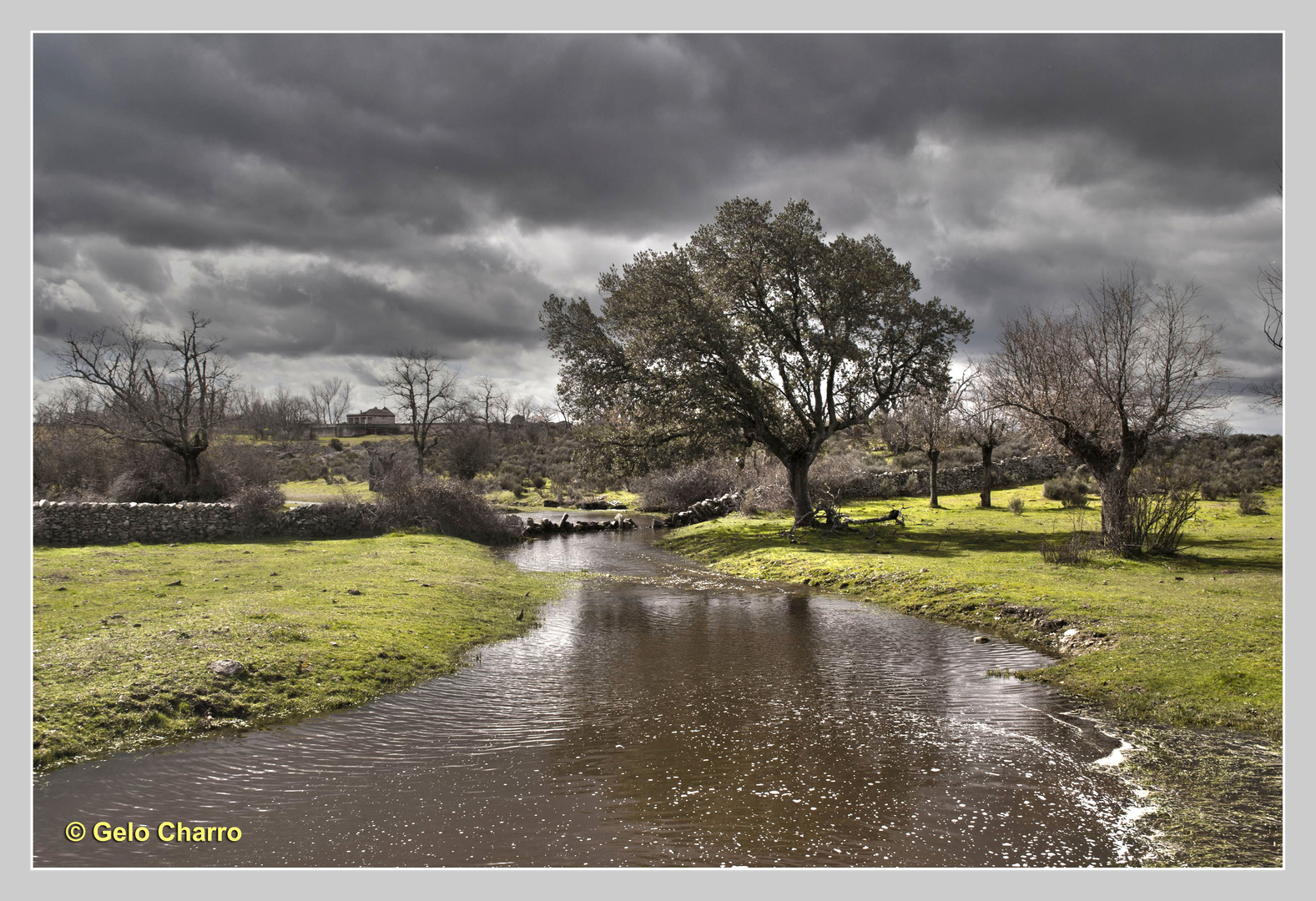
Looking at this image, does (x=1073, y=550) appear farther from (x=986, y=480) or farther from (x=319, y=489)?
(x=319, y=489)

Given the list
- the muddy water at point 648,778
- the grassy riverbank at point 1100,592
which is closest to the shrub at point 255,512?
the grassy riverbank at point 1100,592

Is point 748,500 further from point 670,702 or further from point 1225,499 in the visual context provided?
point 670,702

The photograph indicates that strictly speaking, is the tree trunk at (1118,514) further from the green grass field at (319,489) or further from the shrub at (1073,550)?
the green grass field at (319,489)

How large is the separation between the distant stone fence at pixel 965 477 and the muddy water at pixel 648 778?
37.5 metres

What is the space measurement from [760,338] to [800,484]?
277 inches

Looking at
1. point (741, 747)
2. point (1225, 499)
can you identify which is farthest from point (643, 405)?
point (1225, 499)

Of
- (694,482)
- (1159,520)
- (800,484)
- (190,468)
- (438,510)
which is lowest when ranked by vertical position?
(438,510)

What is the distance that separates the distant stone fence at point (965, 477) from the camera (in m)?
A: 47.4

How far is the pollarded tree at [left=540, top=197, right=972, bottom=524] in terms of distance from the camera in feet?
92.7

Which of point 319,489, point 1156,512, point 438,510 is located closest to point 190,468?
point 438,510

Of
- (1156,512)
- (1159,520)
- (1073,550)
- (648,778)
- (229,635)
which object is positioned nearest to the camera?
(648,778)

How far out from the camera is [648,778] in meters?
6.89

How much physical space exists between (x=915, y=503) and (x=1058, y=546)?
2182cm

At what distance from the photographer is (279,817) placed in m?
5.98
